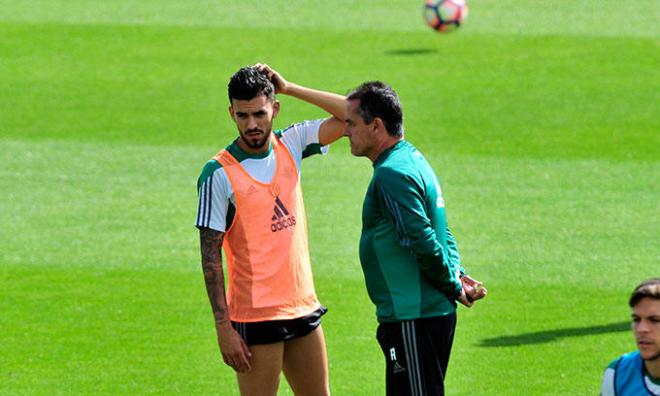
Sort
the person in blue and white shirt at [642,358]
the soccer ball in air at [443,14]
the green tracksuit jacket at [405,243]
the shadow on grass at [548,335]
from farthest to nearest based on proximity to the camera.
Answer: the soccer ball in air at [443,14] < the shadow on grass at [548,335] < the green tracksuit jacket at [405,243] < the person in blue and white shirt at [642,358]

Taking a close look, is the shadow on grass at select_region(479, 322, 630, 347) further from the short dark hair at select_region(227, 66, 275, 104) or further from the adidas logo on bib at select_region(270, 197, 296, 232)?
the short dark hair at select_region(227, 66, 275, 104)

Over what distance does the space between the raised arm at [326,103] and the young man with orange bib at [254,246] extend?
26 centimetres

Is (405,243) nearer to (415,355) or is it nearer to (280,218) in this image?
(415,355)

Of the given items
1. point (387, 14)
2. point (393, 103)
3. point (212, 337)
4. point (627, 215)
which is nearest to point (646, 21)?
point (387, 14)

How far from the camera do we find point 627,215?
13.8 metres

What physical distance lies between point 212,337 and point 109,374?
115cm

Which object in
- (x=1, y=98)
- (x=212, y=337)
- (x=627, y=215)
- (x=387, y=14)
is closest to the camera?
(x=212, y=337)

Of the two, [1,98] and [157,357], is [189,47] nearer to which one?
[1,98]

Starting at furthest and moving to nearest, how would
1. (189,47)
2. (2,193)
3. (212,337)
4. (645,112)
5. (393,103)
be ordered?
(189,47) < (645,112) < (2,193) < (212,337) < (393,103)

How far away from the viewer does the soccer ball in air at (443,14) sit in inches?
904

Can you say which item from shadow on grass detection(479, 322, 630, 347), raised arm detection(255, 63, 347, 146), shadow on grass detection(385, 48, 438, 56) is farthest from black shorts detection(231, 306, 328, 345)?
shadow on grass detection(385, 48, 438, 56)

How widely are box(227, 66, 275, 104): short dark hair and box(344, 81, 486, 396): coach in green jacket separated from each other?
19.5 inches

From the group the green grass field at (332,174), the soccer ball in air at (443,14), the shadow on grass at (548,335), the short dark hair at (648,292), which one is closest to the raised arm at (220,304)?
the short dark hair at (648,292)

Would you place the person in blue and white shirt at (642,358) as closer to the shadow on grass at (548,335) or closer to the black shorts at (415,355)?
the black shorts at (415,355)
